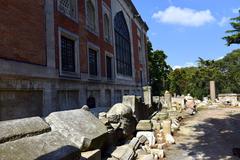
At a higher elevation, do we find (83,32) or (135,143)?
(83,32)

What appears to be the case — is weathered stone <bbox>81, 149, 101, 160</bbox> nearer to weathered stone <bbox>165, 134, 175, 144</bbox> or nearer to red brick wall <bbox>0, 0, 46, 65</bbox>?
red brick wall <bbox>0, 0, 46, 65</bbox>

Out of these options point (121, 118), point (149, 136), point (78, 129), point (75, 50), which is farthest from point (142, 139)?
point (75, 50)

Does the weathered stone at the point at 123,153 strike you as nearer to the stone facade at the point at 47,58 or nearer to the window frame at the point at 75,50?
→ the stone facade at the point at 47,58

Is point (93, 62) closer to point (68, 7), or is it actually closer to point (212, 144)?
point (68, 7)

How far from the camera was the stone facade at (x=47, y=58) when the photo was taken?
24.0 feet

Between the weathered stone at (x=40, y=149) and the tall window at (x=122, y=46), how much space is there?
1626 cm

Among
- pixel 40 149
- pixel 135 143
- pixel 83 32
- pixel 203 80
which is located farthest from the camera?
pixel 203 80

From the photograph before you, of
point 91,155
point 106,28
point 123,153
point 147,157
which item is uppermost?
point 106,28

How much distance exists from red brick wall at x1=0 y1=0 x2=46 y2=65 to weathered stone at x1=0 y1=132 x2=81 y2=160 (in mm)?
4308

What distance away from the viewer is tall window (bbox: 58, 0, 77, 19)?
36.6 feet

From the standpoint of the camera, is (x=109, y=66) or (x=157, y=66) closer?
(x=109, y=66)

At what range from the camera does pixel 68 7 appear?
12.0m

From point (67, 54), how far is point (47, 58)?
2.36 metres

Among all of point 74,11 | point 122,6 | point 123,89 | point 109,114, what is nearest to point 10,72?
point 109,114
